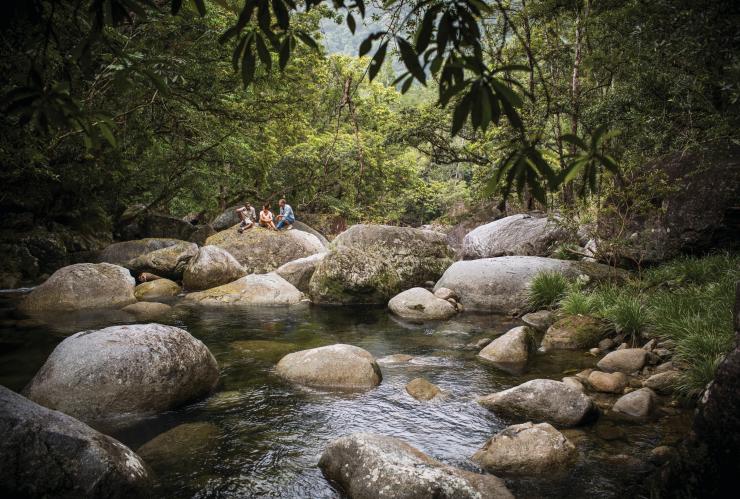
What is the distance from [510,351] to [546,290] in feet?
11.2

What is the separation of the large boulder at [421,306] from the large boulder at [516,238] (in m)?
4.24

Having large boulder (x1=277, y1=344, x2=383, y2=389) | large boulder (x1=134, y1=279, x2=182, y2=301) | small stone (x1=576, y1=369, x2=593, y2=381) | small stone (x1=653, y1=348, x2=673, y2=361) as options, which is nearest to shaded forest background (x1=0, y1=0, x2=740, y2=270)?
large boulder (x1=277, y1=344, x2=383, y2=389)

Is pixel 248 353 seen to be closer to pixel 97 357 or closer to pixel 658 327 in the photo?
pixel 97 357

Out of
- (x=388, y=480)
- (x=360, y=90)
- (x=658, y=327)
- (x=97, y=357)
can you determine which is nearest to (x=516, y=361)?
(x=658, y=327)

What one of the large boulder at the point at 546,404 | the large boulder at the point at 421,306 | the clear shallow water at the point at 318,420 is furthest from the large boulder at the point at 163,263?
the large boulder at the point at 546,404

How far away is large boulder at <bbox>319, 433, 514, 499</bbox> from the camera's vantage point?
3174mm

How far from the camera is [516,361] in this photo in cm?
680

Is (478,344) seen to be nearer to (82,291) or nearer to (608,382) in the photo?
(608,382)

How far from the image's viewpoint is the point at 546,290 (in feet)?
32.1

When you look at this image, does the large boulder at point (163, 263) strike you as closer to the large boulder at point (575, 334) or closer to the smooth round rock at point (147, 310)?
the smooth round rock at point (147, 310)

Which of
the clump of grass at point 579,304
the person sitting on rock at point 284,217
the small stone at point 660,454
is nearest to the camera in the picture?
the small stone at point 660,454

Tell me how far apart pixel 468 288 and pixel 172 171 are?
10.6 m

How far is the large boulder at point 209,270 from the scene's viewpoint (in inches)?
512

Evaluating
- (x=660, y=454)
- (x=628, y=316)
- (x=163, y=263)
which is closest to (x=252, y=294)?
(x=163, y=263)
